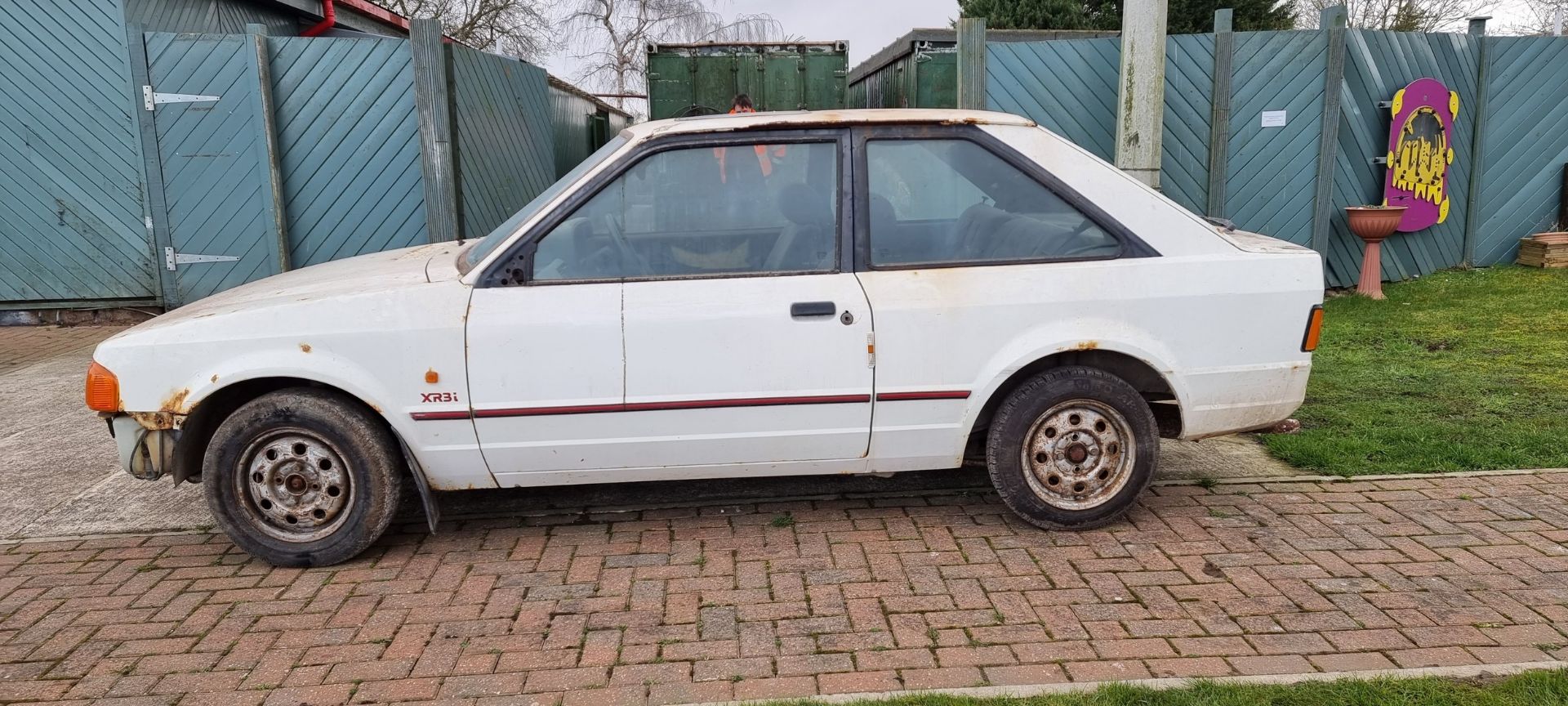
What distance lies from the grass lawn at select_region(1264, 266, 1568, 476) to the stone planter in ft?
0.76

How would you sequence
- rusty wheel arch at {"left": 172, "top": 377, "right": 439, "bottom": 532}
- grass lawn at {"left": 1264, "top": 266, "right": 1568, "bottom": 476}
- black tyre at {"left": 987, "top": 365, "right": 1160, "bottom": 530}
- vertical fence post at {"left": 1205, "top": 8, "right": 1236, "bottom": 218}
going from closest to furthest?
rusty wheel arch at {"left": 172, "top": 377, "right": 439, "bottom": 532} → black tyre at {"left": 987, "top": 365, "right": 1160, "bottom": 530} → grass lawn at {"left": 1264, "top": 266, "right": 1568, "bottom": 476} → vertical fence post at {"left": 1205, "top": 8, "right": 1236, "bottom": 218}

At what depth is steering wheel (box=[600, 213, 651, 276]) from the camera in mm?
4164

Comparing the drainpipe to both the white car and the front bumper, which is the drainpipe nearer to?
the white car

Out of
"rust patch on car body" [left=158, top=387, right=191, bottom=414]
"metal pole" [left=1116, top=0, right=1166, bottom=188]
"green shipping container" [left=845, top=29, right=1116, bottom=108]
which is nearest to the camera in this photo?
"rust patch on car body" [left=158, top=387, right=191, bottom=414]

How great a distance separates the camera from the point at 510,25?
24422mm

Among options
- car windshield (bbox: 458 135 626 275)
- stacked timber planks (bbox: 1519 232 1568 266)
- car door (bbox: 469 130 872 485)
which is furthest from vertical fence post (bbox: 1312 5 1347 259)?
car windshield (bbox: 458 135 626 275)

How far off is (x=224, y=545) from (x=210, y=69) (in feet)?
19.5

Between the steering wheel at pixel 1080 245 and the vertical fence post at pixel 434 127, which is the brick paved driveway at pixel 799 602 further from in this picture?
the vertical fence post at pixel 434 127

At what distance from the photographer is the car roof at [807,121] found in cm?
426

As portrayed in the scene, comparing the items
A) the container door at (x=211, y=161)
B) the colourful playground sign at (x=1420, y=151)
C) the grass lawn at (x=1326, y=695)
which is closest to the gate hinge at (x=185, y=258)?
the container door at (x=211, y=161)

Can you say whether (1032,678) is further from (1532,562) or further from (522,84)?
(522,84)

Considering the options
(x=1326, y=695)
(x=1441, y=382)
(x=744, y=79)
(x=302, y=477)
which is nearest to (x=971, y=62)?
(x=1441, y=382)

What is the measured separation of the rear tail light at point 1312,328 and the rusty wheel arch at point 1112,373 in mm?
558

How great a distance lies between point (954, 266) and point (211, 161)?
24.4 ft
